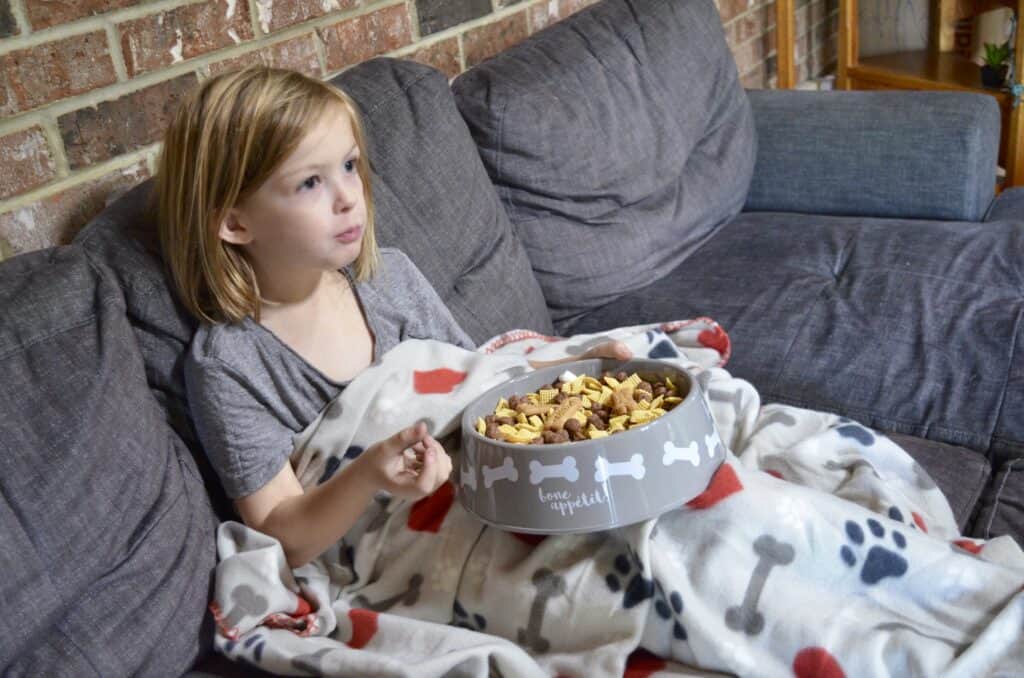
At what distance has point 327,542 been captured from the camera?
1.21 metres

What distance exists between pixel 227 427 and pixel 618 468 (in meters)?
0.43

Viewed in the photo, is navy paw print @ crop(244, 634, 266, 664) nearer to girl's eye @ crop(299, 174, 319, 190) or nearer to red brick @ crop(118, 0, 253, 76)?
girl's eye @ crop(299, 174, 319, 190)

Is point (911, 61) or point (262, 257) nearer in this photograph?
point (262, 257)

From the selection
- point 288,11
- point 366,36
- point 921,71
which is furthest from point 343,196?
point 921,71

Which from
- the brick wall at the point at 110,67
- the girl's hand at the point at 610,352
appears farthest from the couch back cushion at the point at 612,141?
the girl's hand at the point at 610,352

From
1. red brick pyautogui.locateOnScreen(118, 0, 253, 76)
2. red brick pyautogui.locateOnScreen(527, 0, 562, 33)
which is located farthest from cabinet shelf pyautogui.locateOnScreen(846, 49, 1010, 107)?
red brick pyautogui.locateOnScreen(118, 0, 253, 76)

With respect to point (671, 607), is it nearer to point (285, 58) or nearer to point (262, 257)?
point (262, 257)

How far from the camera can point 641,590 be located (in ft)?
3.61

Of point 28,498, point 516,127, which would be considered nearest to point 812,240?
point 516,127

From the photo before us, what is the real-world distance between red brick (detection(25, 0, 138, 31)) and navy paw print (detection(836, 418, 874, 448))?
3.51 ft

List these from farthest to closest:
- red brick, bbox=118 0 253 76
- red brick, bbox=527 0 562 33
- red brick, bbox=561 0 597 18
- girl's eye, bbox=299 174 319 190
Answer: red brick, bbox=561 0 597 18, red brick, bbox=527 0 562 33, red brick, bbox=118 0 253 76, girl's eye, bbox=299 174 319 190

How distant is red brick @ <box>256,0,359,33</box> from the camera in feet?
5.47

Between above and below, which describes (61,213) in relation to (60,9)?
below

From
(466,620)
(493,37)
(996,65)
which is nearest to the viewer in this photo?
(466,620)
